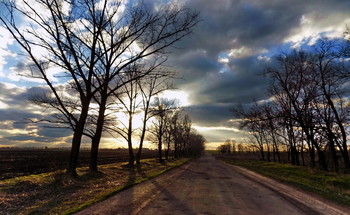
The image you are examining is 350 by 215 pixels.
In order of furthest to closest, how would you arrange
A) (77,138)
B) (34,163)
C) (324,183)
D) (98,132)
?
(34,163) < (98,132) < (77,138) < (324,183)

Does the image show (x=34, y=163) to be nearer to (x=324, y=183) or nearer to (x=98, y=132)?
(x=98, y=132)

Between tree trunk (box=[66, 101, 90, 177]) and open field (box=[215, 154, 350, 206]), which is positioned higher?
tree trunk (box=[66, 101, 90, 177])

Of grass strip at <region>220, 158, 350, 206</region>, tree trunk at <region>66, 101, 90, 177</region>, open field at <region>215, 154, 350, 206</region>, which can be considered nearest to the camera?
grass strip at <region>220, 158, 350, 206</region>

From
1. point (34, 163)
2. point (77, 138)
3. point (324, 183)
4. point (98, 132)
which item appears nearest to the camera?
point (324, 183)

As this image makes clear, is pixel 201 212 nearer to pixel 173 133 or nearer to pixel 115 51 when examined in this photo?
pixel 115 51

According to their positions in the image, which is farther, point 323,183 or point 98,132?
point 98,132

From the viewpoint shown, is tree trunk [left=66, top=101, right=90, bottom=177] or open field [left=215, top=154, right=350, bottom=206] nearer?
open field [left=215, top=154, right=350, bottom=206]

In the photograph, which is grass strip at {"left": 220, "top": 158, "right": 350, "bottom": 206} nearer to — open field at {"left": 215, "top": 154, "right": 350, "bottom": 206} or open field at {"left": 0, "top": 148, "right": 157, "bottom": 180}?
open field at {"left": 215, "top": 154, "right": 350, "bottom": 206}

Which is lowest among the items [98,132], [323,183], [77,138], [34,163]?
[34,163]

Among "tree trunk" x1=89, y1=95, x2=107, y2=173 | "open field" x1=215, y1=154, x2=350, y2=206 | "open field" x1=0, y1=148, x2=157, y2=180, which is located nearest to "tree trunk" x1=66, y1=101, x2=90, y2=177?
"open field" x1=0, y1=148, x2=157, y2=180

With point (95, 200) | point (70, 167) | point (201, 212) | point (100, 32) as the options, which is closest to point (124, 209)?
point (95, 200)

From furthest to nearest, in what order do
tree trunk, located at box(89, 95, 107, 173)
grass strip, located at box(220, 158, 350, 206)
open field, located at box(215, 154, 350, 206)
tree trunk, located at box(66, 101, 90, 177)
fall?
1. tree trunk, located at box(89, 95, 107, 173)
2. tree trunk, located at box(66, 101, 90, 177)
3. open field, located at box(215, 154, 350, 206)
4. grass strip, located at box(220, 158, 350, 206)

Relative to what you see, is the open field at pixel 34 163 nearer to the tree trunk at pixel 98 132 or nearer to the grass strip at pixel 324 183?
the tree trunk at pixel 98 132

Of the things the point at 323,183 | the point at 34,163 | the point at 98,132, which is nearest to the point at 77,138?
the point at 98,132
